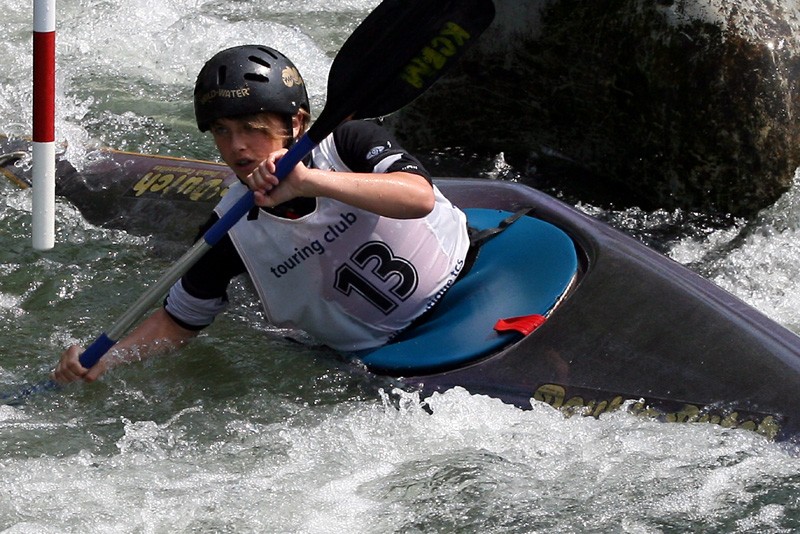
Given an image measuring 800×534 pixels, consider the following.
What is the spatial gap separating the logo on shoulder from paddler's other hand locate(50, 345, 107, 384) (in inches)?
35.5

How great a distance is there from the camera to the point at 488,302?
10.4 feet

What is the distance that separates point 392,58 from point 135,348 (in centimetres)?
104

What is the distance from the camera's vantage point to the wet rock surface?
4301mm

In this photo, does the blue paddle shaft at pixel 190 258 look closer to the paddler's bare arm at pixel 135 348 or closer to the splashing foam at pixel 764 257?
the paddler's bare arm at pixel 135 348

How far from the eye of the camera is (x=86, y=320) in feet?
12.5

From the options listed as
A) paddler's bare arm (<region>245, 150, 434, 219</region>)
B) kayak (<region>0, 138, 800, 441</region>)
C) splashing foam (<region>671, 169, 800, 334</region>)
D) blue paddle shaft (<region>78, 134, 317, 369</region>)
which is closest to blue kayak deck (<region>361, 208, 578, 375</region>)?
kayak (<region>0, 138, 800, 441</region>)

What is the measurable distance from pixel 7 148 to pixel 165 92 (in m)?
1.35

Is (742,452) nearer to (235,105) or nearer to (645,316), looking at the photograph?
(645,316)

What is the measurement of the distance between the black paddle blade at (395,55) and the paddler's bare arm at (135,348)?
0.78 m

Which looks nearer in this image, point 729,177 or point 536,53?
point 729,177

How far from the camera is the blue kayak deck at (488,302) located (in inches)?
122

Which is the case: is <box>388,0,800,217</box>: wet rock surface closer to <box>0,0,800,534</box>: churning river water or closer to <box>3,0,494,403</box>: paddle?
<box>0,0,800,534</box>: churning river water

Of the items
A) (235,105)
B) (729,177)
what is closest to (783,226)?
(729,177)

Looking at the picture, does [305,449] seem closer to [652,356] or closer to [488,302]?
[488,302]
